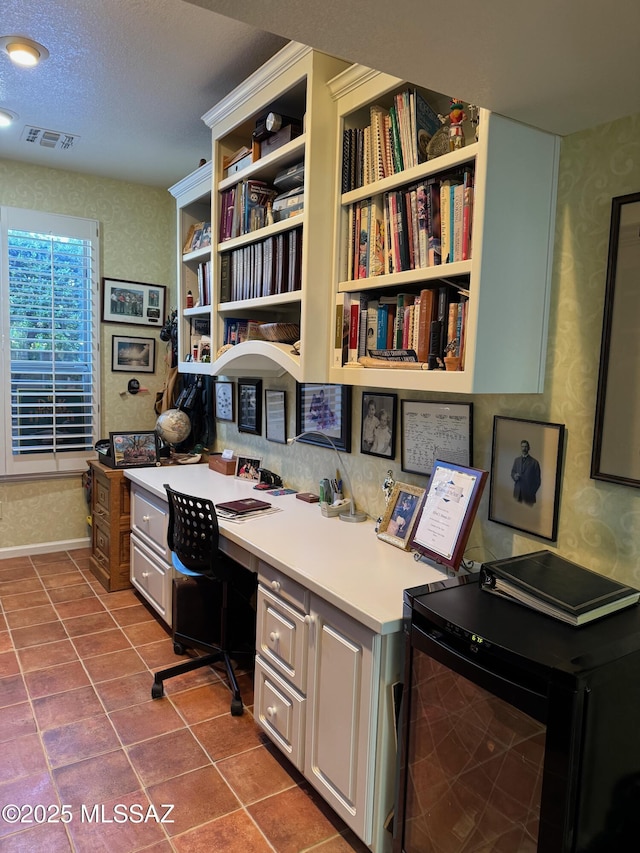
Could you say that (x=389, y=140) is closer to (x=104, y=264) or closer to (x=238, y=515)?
(x=238, y=515)

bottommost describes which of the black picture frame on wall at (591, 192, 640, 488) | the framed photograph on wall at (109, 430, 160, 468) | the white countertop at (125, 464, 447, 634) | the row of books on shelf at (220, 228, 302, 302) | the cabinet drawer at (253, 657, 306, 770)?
the cabinet drawer at (253, 657, 306, 770)

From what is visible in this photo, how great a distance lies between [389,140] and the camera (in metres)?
2.01

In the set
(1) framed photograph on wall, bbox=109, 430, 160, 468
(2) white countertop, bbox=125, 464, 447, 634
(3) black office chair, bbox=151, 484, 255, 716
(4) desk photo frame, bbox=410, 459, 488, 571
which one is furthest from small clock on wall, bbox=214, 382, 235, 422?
(4) desk photo frame, bbox=410, 459, 488, 571

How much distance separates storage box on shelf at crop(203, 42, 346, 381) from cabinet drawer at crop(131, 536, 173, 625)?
1135mm

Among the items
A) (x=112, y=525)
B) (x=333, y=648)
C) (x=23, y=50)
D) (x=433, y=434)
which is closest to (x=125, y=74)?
(x=23, y=50)

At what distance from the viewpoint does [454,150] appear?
1.74 m

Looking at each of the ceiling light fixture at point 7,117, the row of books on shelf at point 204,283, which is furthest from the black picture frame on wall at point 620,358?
the ceiling light fixture at point 7,117

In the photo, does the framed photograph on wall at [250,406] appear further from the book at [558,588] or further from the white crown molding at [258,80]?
the book at [558,588]

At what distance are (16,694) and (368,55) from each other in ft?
9.36

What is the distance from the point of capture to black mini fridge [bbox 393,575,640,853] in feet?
3.72

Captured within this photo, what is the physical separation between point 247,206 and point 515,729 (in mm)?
2443

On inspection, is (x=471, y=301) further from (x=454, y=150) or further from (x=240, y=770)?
(x=240, y=770)

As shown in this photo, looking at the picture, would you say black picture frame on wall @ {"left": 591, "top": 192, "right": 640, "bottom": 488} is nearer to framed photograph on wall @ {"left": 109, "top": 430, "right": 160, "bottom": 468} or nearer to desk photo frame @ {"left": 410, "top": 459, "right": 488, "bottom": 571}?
desk photo frame @ {"left": 410, "top": 459, "right": 488, "bottom": 571}

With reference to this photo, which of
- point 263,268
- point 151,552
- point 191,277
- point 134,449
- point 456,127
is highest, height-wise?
point 456,127
